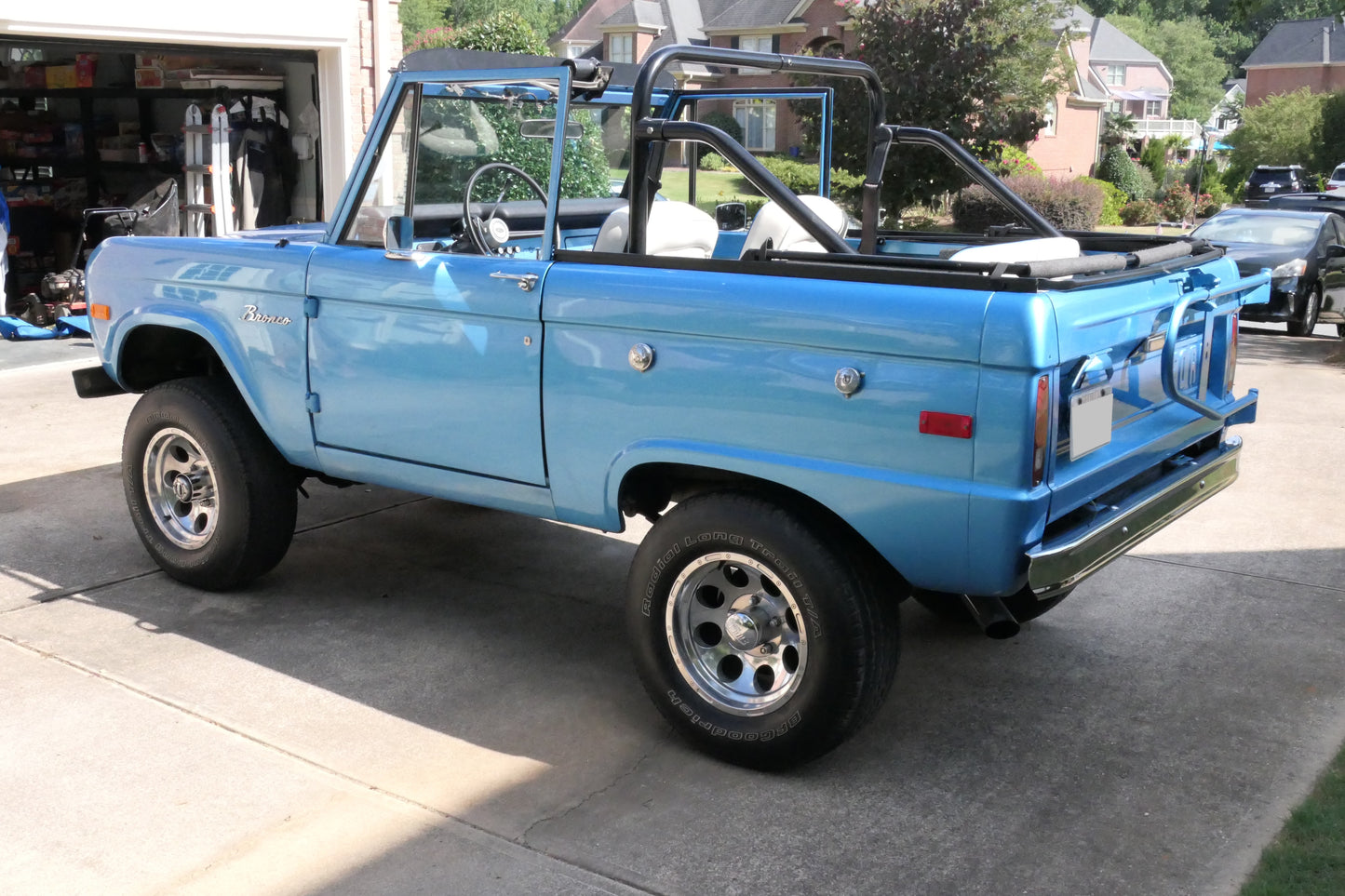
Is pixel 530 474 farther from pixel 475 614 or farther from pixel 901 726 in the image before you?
pixel 901 726

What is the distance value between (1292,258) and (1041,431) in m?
12.7

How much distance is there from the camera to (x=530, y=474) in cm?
444

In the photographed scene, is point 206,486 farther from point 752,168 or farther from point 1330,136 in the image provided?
point 1330,136

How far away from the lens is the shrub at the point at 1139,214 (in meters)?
36.2

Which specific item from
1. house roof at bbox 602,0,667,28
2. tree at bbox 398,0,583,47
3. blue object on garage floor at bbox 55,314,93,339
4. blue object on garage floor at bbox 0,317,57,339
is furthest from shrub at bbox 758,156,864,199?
tree at bbox 398,0,583,47

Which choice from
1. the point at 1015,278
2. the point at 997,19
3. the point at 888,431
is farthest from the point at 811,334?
the point at 997,19

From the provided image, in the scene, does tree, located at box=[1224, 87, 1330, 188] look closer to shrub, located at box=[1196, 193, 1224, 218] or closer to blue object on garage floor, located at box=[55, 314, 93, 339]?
shrub, located at box=[1196, 193, 1224, 218]

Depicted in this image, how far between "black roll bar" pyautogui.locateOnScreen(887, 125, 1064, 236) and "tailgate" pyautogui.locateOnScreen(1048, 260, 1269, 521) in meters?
0.78

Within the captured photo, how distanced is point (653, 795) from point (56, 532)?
3.86 meters

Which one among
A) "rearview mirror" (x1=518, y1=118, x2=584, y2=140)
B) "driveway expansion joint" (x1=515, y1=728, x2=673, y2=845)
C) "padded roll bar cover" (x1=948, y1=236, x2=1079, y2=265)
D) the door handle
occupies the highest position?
"rearview mirror" (x1=518, y1=118, x2=584, y2=140)

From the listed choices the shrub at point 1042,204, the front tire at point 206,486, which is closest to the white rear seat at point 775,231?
the front tire at point 206,486

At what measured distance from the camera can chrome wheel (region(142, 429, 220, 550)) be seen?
5.43 meters

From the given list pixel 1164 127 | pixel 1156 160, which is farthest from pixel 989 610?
pixel 1164 127

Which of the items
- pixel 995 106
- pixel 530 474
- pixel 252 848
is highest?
pixel 995 106
